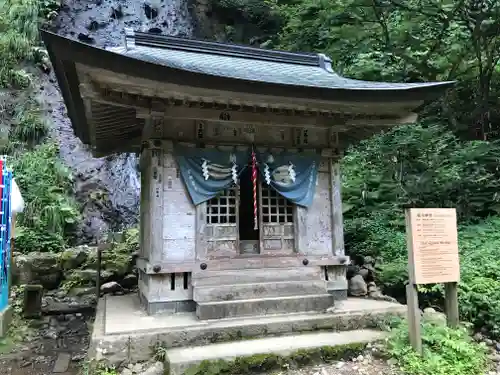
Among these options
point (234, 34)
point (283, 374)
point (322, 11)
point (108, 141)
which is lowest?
point (283, 374)

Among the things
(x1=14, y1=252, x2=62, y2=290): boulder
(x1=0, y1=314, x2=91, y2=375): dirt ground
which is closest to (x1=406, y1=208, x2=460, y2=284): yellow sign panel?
(x1=0, y1=314, x2=91, y2=375): dirt ground

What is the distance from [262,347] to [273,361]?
0.27m

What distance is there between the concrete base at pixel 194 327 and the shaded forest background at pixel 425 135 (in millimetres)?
1659

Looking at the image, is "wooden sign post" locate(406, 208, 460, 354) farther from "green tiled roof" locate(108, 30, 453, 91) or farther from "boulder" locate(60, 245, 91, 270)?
"boulder" locate(60, 245, 91, 270)

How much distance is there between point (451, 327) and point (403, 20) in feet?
31.3

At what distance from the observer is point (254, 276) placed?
6.56m

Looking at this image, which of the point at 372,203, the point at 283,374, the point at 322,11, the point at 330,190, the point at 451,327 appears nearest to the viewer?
the point at 283,374

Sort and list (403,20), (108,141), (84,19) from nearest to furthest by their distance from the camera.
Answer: (108,141), (403,20), (84,19)

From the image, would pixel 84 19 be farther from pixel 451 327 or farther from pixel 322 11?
pixel 451 327

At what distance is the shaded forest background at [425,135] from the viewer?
8875mm

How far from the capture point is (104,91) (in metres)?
5.59

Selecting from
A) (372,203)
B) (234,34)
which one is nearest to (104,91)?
(372,203)

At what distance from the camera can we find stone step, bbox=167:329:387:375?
468cm

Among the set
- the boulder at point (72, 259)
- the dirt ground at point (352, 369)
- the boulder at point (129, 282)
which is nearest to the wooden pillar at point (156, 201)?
the dirt ground at point (352, 369)
